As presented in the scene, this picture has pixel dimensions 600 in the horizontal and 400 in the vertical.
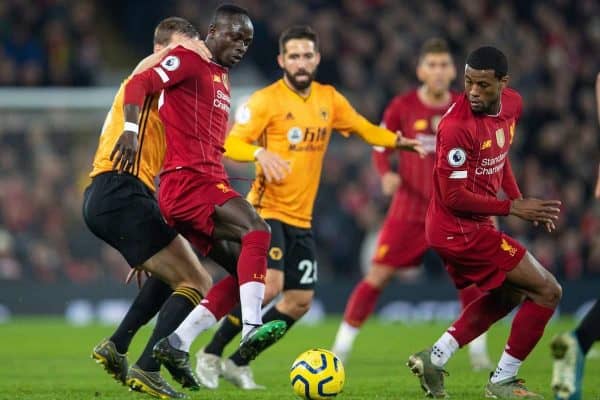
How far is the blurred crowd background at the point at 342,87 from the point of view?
17203 millimetres

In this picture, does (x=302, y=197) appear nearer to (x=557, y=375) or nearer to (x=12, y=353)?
(x=557, y=375)

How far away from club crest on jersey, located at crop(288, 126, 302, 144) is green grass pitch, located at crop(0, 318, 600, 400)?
1.89 m

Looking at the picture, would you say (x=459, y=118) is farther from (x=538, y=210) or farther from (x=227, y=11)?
(x=227, y=11)

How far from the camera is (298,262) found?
29.3 ft

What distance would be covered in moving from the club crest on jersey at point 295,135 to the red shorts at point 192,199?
168 cm

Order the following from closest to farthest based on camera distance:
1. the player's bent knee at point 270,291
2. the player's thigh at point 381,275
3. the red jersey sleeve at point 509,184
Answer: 1. the red jersey sleeve at point 509,184
2. the player's bent knee at point 270,291
3. the player's thigh at point 381,275

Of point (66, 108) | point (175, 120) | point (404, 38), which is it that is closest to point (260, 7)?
point (404, 38)

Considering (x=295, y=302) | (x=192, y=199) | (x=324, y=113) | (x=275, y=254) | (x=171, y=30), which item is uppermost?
(x=171, y=30)

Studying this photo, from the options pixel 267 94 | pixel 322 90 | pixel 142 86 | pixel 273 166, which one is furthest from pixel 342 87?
pixel 142 86

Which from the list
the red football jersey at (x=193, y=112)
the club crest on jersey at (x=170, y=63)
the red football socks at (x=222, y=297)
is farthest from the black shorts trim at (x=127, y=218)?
the club crest on jersey at (x=170, y=63)

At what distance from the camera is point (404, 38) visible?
19.9 metres

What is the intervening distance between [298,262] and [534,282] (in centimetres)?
231

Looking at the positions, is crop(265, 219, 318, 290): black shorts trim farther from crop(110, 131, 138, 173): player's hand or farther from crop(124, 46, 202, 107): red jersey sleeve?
crop(110, 131, 138, 173): player's hand

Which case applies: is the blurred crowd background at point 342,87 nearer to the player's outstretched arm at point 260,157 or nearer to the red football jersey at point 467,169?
the player's outstretched arm at point 260,157
